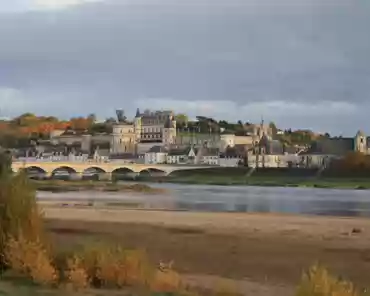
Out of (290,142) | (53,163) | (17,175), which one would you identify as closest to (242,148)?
(290,142)

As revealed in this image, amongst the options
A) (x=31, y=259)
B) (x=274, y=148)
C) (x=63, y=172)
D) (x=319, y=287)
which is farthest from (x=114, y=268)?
(x=274, y=148)

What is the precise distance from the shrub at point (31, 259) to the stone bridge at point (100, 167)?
76.1 metres

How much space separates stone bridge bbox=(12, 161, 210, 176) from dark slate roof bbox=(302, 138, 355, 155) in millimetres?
25349

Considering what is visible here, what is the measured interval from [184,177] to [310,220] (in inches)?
3195

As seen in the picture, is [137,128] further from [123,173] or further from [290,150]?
[123,173]

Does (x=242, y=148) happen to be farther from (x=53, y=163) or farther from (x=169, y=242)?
(x=169, y=242)

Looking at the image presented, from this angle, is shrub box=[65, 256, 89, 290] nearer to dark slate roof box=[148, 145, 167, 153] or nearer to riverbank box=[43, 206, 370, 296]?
riverbank box=[43, 206, 370, 296]

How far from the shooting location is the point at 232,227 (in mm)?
24375

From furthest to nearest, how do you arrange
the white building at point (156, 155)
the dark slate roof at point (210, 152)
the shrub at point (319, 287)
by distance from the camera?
the dark slate roof at point (210, 152), the white building at point (156, 155), the shrub at point (319, 287)

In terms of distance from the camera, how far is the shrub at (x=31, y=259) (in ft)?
30.1

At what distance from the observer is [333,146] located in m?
128

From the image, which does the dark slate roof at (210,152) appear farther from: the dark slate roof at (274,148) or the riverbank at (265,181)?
the riverbank at (265,181)

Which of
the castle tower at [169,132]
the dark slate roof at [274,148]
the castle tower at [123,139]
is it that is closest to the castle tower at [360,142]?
the dark slate roof at [274,148]

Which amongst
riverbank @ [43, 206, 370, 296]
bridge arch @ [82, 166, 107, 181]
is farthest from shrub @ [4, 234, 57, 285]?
bridge arch @ [82, 166, 107, 181]
